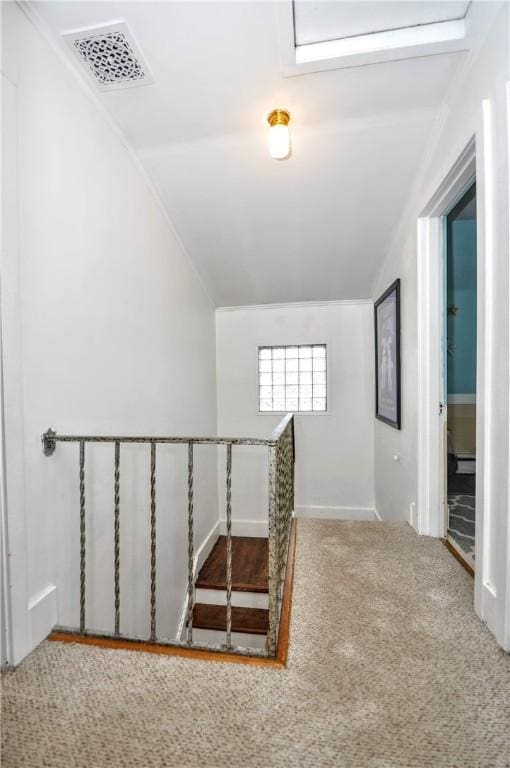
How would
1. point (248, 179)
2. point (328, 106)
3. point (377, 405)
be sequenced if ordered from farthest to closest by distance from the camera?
point (377, 405), point (248, 179), point (328, 106)

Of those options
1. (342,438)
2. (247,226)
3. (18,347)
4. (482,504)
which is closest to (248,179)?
(247,226)

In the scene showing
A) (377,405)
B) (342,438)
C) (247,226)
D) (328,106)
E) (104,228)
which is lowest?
(342,438)

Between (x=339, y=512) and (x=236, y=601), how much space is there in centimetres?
165

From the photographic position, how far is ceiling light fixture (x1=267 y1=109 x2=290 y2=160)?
1.93m

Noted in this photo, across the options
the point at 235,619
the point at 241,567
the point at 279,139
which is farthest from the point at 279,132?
the point at 241,567

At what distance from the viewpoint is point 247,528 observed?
4598mm

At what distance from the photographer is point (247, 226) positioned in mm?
3037

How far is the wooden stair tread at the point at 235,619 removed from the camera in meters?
3.13

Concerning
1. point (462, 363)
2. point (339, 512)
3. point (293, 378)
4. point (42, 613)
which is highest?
point (462, 363)

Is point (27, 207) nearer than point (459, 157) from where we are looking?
Yes

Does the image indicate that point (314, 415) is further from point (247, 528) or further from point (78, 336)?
point (78, 336)

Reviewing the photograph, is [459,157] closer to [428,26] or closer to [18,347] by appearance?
[428,26]

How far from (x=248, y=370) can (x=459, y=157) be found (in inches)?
127

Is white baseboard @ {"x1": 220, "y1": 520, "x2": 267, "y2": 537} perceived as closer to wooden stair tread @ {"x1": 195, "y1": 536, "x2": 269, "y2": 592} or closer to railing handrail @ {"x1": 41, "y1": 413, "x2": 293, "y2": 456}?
wooden stair tread @ {"x1": 195, "y1": 536, "x2": 269, "y2": 592}
